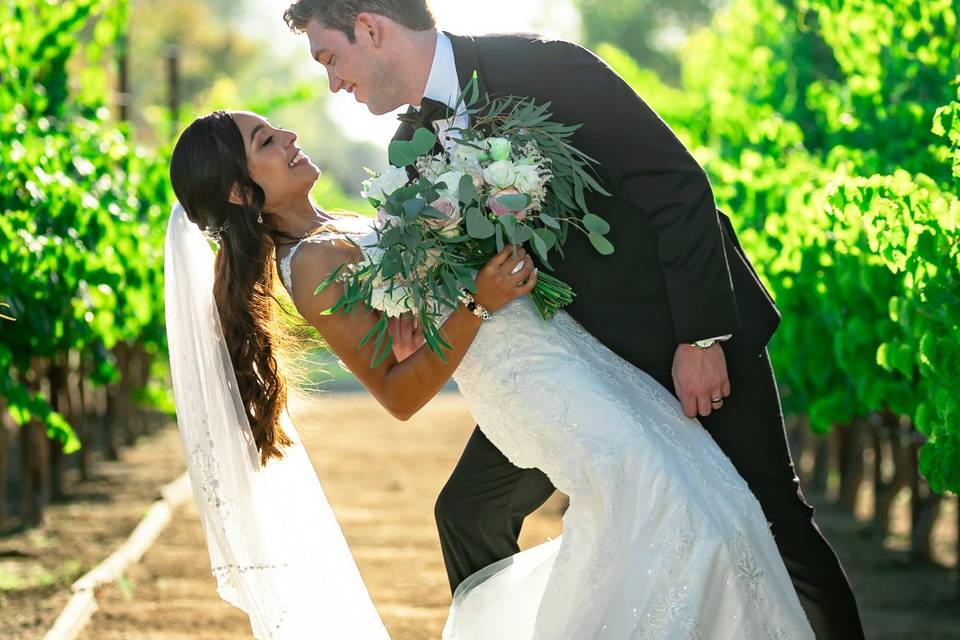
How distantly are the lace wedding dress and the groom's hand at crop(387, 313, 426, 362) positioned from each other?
0.15 m

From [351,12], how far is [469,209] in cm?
68

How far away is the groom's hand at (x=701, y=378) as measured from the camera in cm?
367

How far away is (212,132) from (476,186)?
102 cm

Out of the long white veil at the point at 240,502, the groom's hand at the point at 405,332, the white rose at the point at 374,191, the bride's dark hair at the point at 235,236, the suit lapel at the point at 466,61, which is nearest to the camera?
the white rose at the point at 374,191

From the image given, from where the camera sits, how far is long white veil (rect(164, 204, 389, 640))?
435 centimetres

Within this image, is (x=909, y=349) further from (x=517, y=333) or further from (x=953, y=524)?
(x=953, y=524)

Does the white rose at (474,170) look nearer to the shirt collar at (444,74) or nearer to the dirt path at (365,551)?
the shirt collar at (444,74)

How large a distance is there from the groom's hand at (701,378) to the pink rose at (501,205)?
584mm

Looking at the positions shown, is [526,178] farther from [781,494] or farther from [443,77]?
[781,494]

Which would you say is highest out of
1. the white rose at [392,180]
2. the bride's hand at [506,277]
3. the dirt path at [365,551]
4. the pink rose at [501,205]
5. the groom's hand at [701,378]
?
the white rose at [392,180]

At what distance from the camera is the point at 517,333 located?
3807mm

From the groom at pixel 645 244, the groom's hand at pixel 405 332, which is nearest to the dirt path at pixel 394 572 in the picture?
the groom's hand at pixel 405 332

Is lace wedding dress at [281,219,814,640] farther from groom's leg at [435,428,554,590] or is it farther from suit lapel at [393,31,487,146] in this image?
suit lapel at [393,31,487,146]

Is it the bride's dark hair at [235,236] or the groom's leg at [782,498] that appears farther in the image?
the bride's dark hair at [235,236]
